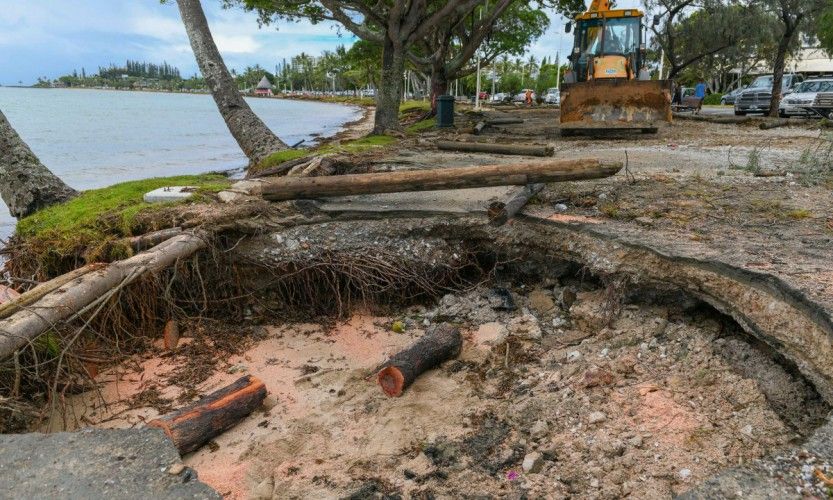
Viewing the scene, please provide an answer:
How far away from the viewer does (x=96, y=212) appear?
589 cm

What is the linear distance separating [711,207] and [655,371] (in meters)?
2.54

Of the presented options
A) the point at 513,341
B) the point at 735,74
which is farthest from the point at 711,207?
the point at 735,74

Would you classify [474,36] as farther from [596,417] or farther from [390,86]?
[596,417]

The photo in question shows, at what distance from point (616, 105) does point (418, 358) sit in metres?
9.88

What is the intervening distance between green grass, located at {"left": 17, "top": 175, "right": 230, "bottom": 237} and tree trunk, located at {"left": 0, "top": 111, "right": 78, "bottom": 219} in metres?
0.43

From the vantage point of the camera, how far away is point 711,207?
5.40 meters

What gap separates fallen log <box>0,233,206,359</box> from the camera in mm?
3576

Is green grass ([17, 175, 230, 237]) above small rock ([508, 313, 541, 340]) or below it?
above

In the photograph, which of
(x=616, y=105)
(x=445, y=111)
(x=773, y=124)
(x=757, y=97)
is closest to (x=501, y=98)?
(x=757, y=97)

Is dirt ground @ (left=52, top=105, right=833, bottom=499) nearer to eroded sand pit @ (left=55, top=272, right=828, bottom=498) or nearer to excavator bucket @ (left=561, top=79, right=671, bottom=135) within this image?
eroded sand pit @ (left=55, top=272, right=828, bottom=498)

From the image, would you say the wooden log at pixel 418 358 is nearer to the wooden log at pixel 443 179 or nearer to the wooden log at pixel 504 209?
the wooden log at pixel 504 209

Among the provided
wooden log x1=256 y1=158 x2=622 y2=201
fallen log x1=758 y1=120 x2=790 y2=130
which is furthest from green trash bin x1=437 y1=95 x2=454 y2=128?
wooden log x1=256 y1=158 x2=622 y2=201

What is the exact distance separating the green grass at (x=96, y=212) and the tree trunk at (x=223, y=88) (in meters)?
3.47

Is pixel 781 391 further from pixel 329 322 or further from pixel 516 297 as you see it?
pixel 329 322
